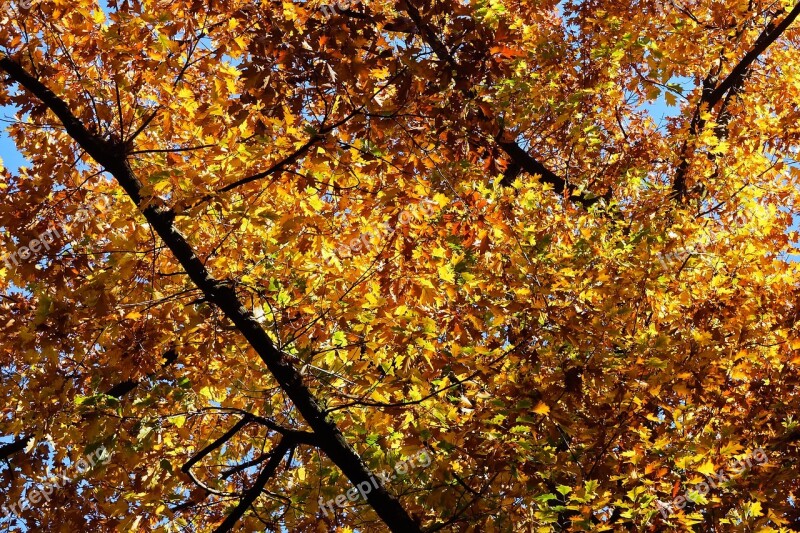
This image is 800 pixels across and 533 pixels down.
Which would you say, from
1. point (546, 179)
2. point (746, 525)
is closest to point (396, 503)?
point (746, 525)

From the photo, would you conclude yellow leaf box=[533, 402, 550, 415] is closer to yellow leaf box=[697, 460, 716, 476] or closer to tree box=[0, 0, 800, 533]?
tree box=[0, 0, 800, 533]

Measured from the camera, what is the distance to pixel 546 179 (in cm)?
853

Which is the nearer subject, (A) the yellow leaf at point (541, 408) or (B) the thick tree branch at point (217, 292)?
(A) the yellow leaf at point (541, 408)

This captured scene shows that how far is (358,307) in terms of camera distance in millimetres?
4152

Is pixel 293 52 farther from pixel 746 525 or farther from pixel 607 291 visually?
pixel 746 525

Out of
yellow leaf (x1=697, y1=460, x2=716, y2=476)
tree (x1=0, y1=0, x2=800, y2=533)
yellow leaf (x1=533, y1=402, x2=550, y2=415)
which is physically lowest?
yellow leaf (x1=697, y1=460, x2=716, y2=476)

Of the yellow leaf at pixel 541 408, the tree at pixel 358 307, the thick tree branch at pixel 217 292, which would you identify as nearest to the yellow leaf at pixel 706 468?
the tree at pixel 358 307

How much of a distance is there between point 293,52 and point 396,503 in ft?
9.45

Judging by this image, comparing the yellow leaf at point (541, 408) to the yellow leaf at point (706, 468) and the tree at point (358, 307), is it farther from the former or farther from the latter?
the yellow leaf at point (706, 468)

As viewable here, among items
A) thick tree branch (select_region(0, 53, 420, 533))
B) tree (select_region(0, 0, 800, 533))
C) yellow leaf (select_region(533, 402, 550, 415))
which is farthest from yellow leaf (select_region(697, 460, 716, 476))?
thick tree branch (select_region(0, 53, 420, 533))

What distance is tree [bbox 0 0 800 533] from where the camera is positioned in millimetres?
3879

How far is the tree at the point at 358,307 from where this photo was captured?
388cm

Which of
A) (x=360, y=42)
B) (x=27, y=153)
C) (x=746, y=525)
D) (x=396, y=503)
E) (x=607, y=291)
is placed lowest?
(x=746, y=525)

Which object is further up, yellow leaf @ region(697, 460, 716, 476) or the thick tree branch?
the thick tree branch
